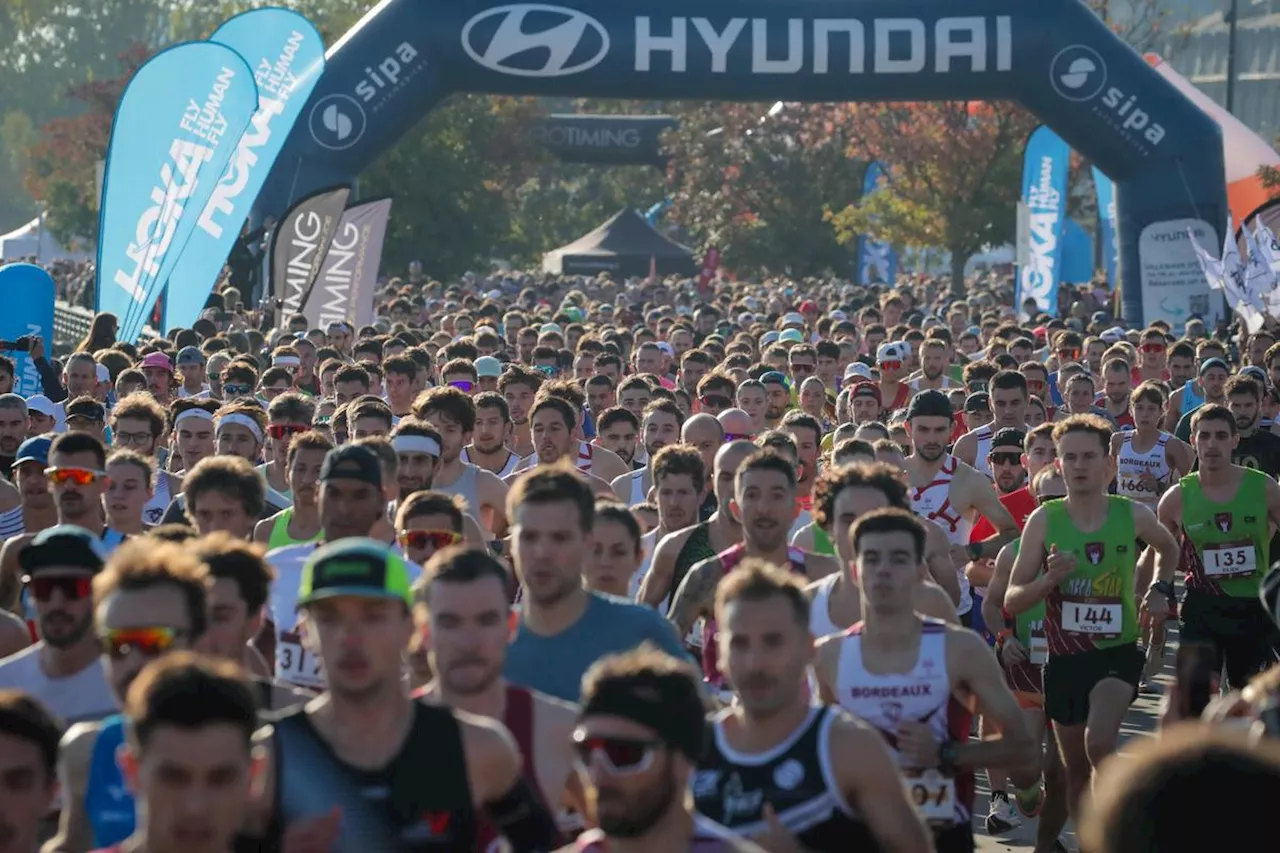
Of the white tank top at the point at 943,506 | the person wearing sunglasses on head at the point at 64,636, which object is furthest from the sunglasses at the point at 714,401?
the person wearing sunglasses on head at the point at 64,636

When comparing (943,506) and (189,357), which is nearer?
(943,506)

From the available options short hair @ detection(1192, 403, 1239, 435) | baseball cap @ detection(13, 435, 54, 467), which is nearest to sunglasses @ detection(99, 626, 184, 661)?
baseball cap @ detection(13, 435, 54, 467)

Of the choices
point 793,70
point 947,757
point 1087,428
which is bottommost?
point 947,757

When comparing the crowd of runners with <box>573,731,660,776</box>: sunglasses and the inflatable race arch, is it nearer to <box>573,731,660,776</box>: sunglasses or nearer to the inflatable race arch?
<box>573,731,660,776</box>: sunglasses

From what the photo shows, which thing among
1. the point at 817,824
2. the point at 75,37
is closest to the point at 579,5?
the point at 817,824

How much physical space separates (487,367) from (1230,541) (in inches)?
250

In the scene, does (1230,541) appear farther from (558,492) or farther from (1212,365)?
(558,492)

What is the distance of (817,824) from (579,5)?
19.2m

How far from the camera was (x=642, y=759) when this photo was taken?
148 inches

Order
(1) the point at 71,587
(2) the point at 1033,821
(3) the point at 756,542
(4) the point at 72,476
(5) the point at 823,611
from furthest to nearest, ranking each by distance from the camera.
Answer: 1. (2) the point at 1033,821
2. (4) the point at 72,476
3. (3) the point at 756,542
4. (5) the point at 823,611
5. (1) the point at 71,587

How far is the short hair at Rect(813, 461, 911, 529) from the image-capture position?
698cm

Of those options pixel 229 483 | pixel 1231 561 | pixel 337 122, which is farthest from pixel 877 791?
pixel 337 122

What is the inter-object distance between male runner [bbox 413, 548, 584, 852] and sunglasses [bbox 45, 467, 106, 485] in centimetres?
314

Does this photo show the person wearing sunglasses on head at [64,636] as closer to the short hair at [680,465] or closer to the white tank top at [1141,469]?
the short hair at [680,465]
